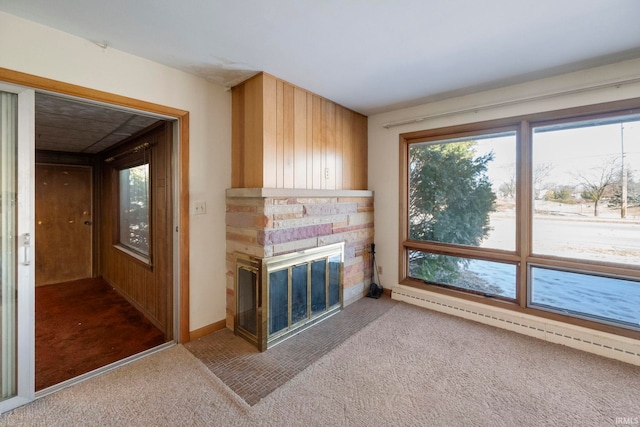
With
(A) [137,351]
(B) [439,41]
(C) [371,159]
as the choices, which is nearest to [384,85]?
(B) [439,41]

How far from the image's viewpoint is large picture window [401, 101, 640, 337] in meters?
2.27

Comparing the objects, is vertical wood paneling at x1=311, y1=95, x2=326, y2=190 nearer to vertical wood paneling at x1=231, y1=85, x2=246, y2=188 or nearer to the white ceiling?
the white ceiling

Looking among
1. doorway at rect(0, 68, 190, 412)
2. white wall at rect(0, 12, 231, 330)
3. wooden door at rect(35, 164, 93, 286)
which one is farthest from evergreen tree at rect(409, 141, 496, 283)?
wooden door at rect(35, 164, 93, 286)

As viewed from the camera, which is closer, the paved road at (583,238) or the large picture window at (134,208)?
the paved road at (583,238)

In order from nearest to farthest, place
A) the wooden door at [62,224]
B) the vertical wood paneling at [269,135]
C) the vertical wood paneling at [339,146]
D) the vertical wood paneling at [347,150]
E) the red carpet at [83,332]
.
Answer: the red carpet at [83,332] → the vertical wood paneling at [269,135] → the vertical wood paneling at [339,146] → the vertical wood paneling at [347,150] → the wooden door at [62,224]

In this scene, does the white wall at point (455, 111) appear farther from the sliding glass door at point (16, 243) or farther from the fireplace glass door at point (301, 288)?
the sliding glass door at point (16, 243)

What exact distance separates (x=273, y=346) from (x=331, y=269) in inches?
38.6

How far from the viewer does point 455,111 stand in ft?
9.43

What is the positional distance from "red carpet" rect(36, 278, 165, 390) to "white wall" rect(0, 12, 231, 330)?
2.17 feet

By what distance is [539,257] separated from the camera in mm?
2592

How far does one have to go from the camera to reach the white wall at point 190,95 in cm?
166

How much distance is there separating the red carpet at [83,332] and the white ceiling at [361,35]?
7.91 feet

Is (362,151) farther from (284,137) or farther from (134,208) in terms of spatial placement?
(134,208)

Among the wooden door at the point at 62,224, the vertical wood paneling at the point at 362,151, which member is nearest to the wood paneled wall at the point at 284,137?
the vertical wood paneling at the point at 362,151
